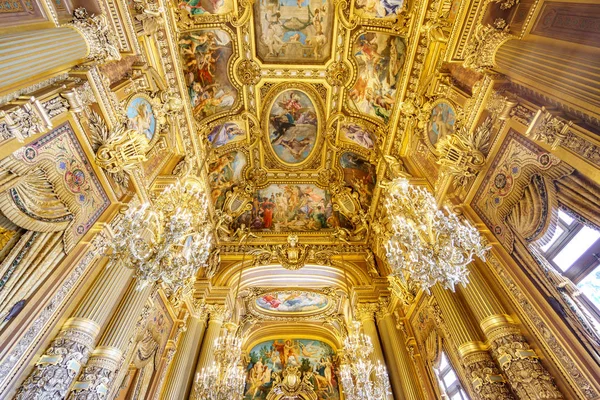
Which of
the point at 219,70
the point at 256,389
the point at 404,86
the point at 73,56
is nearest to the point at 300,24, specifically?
the point at 219,70

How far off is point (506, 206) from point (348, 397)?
266 inches

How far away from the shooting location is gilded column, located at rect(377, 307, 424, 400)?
7.69 m

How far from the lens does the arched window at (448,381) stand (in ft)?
20.8

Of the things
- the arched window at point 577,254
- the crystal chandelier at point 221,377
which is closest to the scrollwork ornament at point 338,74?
the arched window at point 577,254

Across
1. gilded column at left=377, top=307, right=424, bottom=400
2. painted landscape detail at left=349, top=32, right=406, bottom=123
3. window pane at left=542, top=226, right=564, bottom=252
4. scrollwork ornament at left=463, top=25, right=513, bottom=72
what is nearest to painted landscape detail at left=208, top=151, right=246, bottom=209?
painted landscape detail at left=349, top=32, right=406, bottom=123

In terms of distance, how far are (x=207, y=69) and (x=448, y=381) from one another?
1086 cm

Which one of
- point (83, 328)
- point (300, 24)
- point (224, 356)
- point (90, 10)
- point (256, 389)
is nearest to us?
point (83, 328)

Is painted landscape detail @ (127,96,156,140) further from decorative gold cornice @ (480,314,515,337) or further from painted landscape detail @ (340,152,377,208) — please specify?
decorative gold cornice @ (480,314,515,337)

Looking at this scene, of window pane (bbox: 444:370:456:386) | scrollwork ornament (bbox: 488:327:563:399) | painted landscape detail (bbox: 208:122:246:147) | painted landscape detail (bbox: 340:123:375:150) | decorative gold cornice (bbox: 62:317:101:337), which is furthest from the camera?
painted landscape detail (bbox: 340:123:375:150)

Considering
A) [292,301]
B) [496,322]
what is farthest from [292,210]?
[496,322]

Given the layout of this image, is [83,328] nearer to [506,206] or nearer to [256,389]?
[506,206]

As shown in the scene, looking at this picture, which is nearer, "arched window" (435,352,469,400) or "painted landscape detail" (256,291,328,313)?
"arched window" (435,352,469,400)

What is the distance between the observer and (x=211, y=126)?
32.1 feet

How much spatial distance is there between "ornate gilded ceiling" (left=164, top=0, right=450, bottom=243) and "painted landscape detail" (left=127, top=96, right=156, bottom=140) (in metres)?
2.00
